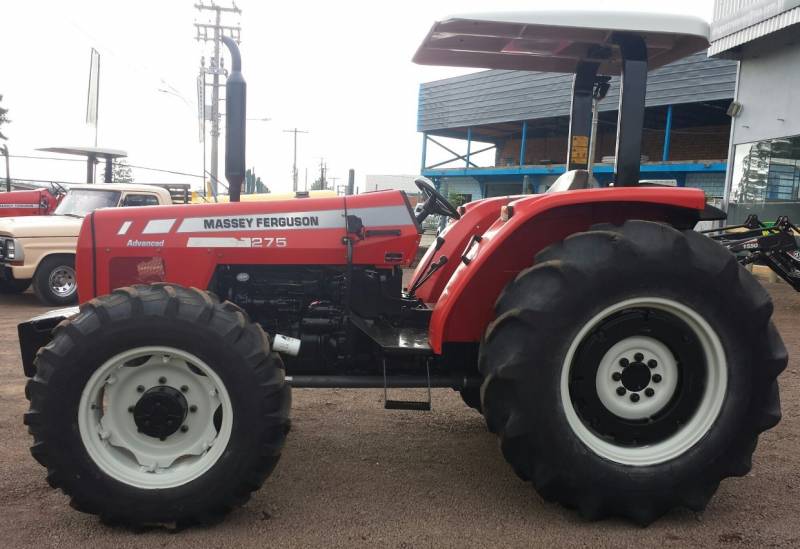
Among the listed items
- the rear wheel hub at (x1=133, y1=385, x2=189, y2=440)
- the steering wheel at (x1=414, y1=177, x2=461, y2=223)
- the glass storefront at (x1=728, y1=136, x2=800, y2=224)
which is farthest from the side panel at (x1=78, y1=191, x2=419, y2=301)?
the glass storefront at (x1=728, y1=136, x2=800, y2=224)

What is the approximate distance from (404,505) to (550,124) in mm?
22551

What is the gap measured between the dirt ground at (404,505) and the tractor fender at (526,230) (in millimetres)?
742

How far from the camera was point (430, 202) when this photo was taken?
142 inches

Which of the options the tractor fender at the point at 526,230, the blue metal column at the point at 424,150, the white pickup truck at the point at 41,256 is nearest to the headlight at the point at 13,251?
the white pickup truck at the point at 41,256

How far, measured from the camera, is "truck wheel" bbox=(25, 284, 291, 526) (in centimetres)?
247

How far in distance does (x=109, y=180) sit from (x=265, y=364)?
12.1 metres

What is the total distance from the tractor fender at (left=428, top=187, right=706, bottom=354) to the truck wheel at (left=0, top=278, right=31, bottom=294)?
8392 millimetres

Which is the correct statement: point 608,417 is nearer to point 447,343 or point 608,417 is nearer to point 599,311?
point 599,311

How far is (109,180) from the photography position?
515 inches

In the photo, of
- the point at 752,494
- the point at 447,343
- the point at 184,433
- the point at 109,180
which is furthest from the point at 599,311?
the point at 109,180

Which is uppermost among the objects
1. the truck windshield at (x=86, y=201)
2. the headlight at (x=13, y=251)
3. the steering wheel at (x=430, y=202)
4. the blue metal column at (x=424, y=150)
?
the blue metal column at (x=424, y=150)

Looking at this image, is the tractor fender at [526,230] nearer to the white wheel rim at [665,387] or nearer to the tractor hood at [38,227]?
the white wheel rim at [665,387]

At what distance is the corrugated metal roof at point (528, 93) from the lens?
17734 millimetres

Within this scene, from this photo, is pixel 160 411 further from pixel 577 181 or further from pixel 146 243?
pixel 577 181
